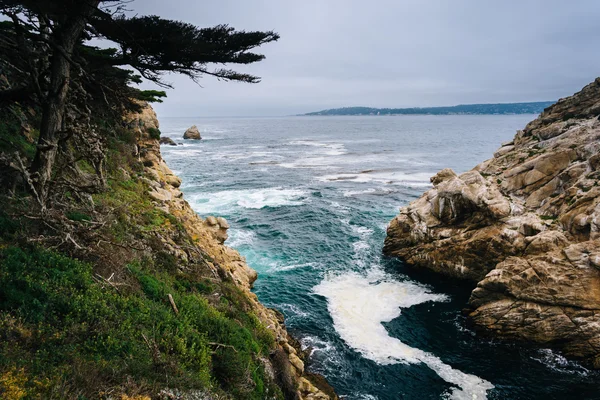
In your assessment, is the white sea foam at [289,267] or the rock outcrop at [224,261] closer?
the rock outcrop at [224,261]

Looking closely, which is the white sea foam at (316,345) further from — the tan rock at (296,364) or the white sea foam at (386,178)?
the white sea foam at (386,178)

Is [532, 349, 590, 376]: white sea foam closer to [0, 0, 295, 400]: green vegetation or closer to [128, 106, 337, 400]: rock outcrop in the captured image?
[128, 106, 337, 400]: rock outcrop

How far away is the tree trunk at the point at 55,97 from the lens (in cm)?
768

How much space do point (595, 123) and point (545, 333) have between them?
55.6ft

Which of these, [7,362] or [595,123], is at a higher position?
[595,123]

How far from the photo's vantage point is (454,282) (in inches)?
877

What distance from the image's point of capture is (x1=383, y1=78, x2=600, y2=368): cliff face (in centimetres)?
1587

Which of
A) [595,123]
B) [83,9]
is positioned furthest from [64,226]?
[595,123]

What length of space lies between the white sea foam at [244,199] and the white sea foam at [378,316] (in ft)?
54.5

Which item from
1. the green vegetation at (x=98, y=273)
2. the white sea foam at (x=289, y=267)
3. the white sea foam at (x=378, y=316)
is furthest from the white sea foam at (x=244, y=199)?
the green vegetation at (x=98, y=273)

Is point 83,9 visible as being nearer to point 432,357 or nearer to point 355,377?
point 355,377

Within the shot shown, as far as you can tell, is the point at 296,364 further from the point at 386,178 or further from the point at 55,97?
the point at 386,178

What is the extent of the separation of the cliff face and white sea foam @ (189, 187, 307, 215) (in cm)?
1537

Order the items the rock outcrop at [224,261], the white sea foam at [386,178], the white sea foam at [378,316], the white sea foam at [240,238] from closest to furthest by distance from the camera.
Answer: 1. the rock outcrop at [224,261]
2. the white sea foam at [378,316]
3. the white sea foam at [240,238]
4. the white sea foam at [386,178]
